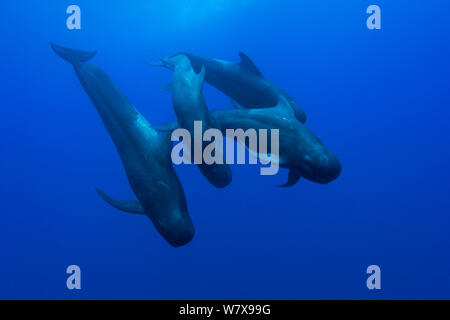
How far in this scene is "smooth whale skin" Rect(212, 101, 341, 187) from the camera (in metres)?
4.91

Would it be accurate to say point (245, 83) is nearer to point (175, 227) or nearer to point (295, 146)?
point (295, 146)

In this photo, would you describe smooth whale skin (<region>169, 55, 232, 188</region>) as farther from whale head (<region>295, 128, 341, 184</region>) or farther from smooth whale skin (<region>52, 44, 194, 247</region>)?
whale head (<region>295, 128, 341, 184</region>)

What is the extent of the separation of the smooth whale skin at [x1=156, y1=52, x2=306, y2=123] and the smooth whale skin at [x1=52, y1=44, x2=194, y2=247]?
1.11m

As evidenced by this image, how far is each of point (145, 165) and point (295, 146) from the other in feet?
6.57

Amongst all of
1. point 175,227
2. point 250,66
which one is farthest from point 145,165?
point 250,66

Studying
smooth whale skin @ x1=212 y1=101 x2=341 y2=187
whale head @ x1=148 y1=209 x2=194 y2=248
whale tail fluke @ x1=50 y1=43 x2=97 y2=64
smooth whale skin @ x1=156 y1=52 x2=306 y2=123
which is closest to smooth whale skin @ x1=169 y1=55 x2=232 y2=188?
smooth whale skin @ x1=212 y1=101 x2=341 y2=187

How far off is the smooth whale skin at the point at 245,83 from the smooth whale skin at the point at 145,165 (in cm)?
111

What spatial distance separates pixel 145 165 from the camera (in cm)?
524

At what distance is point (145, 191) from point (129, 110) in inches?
54.1

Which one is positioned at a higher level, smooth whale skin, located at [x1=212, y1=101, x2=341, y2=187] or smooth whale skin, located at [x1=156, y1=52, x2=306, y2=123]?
smooth whale skin, located at [x1=156, y1=52, x2=306, y2=123]

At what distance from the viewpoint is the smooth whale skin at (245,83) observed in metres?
6.03
